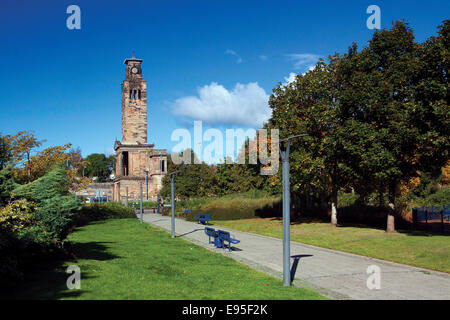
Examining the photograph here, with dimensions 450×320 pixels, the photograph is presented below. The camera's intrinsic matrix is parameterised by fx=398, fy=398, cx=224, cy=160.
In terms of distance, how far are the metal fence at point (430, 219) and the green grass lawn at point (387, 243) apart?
5.71ft

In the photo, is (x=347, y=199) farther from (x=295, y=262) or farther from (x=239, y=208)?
(x=295, y=262)

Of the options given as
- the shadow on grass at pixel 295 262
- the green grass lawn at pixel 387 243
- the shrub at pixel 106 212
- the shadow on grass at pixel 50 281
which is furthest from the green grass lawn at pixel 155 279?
the shrub at pixel 106 212

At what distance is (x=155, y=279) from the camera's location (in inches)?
453

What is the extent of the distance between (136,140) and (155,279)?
62.4 meters

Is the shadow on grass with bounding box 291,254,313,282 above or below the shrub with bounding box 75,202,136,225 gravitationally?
above

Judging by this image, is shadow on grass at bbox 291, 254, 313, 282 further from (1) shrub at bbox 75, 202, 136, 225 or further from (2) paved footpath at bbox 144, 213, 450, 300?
(1) shrub at bbox 75, 202, 136, 225

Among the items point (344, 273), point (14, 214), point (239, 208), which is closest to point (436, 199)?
point (239, 208)

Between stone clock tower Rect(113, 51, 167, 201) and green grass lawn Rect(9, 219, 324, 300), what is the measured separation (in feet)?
180

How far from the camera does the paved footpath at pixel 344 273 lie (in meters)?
10.5

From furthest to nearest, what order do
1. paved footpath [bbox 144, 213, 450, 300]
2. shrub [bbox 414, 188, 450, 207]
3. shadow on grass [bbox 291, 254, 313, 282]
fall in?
shrub [bbox 414, 188, 450, 207], shadow on grass [bbox 291, 254, 313, 282], paved footpath [bbox 144, 213, 450, 300]

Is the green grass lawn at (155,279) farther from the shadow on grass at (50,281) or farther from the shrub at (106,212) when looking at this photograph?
the shrub at (106,212)

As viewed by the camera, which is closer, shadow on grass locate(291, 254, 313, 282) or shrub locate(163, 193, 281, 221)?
shadow on grass locate(291, 254, 313, 282)

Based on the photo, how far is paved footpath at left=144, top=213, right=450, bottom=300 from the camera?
34.5 ft

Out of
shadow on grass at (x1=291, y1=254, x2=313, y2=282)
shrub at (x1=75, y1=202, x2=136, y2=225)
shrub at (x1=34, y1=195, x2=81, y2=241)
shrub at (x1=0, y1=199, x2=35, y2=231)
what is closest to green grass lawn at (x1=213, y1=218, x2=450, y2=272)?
shadow on grass at (x1=291, y1=254, x2=313, y2=282)
